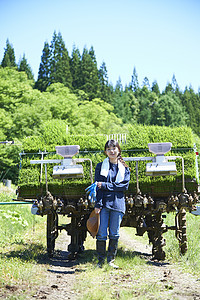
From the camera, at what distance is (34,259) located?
719 cm

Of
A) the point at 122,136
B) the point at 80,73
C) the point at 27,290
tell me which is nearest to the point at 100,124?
the point at 80,73

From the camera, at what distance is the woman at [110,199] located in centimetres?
633

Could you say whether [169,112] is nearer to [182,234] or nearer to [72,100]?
[72,100]

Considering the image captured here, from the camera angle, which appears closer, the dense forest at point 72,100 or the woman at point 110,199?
the woman at point 110,199

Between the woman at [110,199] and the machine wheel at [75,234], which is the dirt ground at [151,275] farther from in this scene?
the woman at [110,199]

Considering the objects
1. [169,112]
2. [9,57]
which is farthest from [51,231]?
[169,112]

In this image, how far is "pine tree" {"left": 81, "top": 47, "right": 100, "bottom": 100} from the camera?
61.4 meters

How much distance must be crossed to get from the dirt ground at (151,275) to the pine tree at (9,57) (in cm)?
5264

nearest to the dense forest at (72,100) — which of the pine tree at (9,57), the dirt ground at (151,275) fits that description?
the pine tree at (9,57)

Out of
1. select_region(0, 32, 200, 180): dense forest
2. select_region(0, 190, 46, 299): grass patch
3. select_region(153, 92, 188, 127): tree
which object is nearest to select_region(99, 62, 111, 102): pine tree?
select_region(0, 32, 200, 180): dense forest

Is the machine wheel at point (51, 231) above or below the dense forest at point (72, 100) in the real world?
below

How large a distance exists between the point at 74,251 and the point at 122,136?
2278mm

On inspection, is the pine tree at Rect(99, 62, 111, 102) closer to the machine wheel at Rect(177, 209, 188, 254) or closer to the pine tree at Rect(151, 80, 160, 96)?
the pine tree at Rect(151, 80, 160, 96)

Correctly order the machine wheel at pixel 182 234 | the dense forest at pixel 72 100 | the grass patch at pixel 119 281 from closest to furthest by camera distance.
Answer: the grass patch at pixel 119 281 → the machine wheel at pixel 182 234 → the dense forest at pixel 72 100
